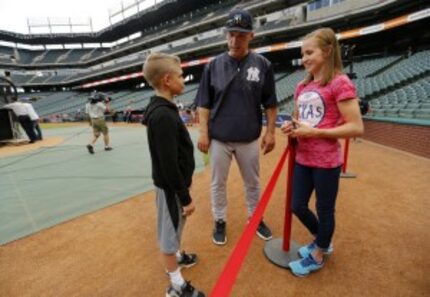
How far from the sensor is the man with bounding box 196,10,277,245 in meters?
2.18

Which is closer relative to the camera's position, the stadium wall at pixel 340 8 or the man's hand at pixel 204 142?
the man's hand at pixel 204 142

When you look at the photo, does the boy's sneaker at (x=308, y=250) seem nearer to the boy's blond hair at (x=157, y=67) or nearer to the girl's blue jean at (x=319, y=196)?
the girl's blue jean at (x=319, y=196)

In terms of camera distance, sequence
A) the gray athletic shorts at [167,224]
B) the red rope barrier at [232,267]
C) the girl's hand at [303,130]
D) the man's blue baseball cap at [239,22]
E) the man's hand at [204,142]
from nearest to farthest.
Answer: the red rope barrier at [232,267], the girl's hand at [303,130], the gray athletic shorts at [167,224], the man's blue baseball cap at [239,22], the man's hand at [204,142]

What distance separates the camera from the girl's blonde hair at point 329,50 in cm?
155

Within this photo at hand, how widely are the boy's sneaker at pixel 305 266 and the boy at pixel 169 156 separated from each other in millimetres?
773

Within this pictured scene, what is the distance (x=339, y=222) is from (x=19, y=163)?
7.68 m

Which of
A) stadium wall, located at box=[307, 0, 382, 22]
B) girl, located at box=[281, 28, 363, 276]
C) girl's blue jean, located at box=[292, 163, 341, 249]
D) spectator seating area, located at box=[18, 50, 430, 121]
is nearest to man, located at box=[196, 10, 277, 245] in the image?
girl, located at box=[281, 28, 363, 276]

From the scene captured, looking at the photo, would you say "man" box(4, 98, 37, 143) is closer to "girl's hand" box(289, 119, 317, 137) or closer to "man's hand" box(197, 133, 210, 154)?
"man's hand" box(197, 133, 210, 154)

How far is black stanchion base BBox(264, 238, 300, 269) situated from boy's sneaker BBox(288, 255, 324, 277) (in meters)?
0.09

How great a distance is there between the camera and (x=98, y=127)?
7172 mm

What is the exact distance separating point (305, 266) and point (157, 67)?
74.9 inches

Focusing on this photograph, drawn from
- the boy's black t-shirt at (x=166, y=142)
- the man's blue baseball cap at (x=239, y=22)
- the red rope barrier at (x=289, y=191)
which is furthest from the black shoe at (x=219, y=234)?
the man's blue baseball cap at (x=239, y=22)

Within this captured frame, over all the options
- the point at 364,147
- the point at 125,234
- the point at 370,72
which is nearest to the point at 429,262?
the point at 125,234

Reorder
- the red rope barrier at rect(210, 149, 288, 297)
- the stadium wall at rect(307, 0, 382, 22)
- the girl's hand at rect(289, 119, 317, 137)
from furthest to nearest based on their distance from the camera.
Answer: the stadium wall at rect(307, 0, 382, 22) → the girl's hand at rect(289, 119, 317, 137) → the red rope barrier at rect(210, 149, 288, 297)
